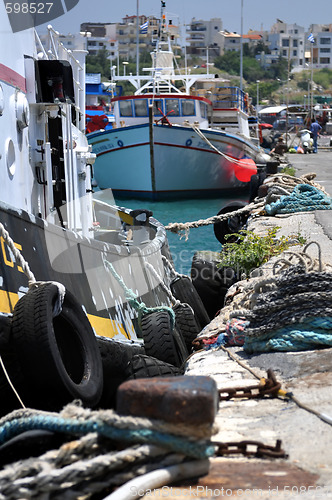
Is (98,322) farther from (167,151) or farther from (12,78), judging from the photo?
(167,151)

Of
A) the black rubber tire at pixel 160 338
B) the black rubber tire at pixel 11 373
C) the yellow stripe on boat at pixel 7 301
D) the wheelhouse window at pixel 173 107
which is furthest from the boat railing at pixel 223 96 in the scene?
the black rubber tire at pixel 11 373

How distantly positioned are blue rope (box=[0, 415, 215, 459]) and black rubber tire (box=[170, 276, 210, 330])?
590cm

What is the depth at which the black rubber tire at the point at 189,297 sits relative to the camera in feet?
29.2

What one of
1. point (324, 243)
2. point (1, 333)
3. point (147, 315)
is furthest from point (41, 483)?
point (324, 243)

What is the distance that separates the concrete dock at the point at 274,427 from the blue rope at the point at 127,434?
14 cm

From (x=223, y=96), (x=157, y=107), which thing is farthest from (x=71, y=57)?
(x=223, y=96)

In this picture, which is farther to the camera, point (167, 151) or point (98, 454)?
point (167, 151)

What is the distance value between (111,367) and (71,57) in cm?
557

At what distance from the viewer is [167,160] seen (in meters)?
28.6

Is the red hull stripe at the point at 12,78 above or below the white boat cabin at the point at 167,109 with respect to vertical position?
above

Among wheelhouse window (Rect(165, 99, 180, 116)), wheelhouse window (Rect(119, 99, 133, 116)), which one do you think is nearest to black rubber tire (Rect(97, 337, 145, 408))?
wheelhouse window (Rect(165, 99, 180, 116))

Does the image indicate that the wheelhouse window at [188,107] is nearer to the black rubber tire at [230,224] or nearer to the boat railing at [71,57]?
the black rubber tire at [230,224]

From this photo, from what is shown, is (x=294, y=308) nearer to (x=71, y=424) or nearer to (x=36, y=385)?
(x=36, y=385)

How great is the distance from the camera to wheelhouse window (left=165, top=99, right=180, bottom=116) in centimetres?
2877
